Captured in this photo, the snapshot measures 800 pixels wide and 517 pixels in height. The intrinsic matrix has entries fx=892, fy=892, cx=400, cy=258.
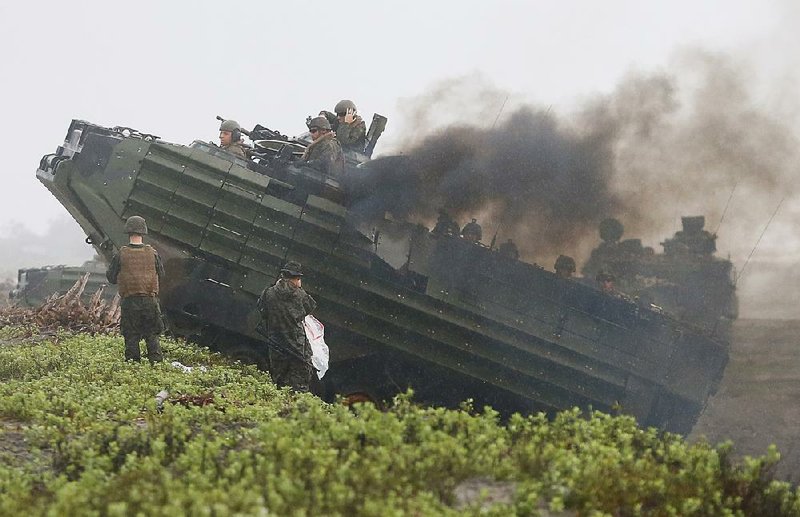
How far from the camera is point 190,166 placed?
11.8 m

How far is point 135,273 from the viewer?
10000 millimetres

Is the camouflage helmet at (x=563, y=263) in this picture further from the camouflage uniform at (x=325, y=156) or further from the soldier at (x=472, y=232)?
the camouflage uniform at (x=325, y=156)

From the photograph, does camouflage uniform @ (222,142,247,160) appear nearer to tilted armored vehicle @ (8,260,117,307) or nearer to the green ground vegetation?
the green ground vegetation

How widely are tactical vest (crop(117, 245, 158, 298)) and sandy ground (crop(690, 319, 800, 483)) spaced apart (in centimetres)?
892

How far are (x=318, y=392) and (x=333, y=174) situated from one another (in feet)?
9.82

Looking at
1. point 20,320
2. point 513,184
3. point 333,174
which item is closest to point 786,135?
point 513,184

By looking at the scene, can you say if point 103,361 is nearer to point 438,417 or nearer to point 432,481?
point 438,417

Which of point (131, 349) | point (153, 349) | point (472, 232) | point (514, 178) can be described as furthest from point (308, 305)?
point (514, 178)

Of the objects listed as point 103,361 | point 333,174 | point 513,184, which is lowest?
point 103,361

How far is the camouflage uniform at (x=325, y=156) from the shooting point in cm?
1223

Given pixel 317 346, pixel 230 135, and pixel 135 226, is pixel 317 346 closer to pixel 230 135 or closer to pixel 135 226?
pixel 135 226

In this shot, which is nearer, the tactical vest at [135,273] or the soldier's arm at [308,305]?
the soldier's arm at [308,305]

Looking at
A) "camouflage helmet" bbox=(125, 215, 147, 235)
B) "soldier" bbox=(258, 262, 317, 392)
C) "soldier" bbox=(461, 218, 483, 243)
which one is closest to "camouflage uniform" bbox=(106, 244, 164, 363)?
"camouflage helmet" bbox=(125, 215, 147, 235)

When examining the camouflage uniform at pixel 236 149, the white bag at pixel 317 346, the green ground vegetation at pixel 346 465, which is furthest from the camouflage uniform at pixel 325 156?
the green ground vegetation at pixel 346 465
